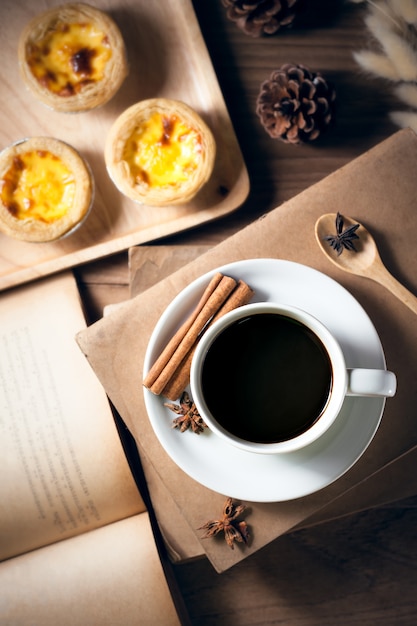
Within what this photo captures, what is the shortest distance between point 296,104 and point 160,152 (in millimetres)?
278

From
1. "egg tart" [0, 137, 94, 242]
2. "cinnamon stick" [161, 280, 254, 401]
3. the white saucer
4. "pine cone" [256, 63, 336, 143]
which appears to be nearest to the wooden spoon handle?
the white saucer

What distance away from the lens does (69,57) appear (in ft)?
3.65

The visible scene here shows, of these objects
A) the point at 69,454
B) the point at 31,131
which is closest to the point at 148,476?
the point at 69,454

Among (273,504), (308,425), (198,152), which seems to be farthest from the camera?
(198,152)

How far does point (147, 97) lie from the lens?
115cm

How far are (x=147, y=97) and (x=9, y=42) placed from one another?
0.30 metres

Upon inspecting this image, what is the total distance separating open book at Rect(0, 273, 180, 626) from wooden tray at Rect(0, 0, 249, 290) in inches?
3.7

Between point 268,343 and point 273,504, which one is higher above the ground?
point 268,343

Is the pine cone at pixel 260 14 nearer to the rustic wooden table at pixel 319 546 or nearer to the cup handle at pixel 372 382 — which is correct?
the rustic wooden table at pixel 319 546

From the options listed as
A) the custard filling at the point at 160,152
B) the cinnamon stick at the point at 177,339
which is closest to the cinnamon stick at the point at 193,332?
the cinnamon stick at the point at 177,339

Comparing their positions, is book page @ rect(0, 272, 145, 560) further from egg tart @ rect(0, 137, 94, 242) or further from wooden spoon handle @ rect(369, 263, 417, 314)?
wooden spoon handle @ rect(369, 263, 417, 314)

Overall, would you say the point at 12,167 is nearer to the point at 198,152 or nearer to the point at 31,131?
the point at 31,131

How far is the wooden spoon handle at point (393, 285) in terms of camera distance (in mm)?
933

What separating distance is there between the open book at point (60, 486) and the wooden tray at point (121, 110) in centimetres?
9
